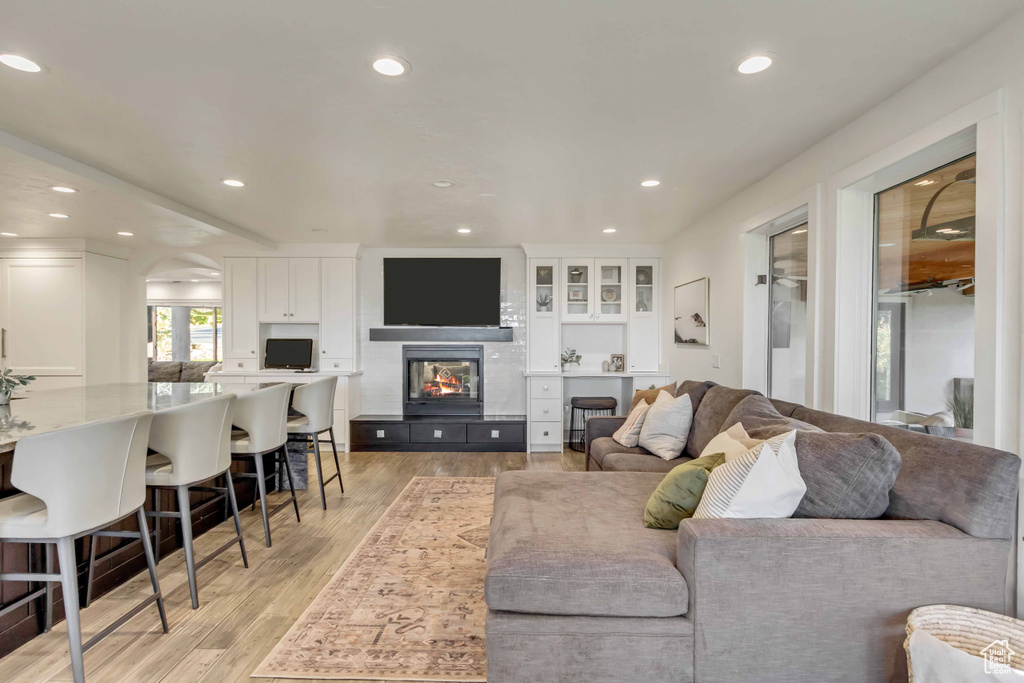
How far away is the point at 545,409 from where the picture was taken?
5.98 m

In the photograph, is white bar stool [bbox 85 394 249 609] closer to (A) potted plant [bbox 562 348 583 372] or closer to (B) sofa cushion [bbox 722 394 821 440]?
(B) sofa cushion [bbox 722 394 821 440]

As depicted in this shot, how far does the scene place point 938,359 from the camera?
229 cm

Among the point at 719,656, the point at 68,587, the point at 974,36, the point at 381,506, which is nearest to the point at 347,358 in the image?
the point at 381,506

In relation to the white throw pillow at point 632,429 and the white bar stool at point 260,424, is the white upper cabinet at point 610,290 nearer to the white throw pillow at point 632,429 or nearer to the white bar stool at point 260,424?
the white throw pillow at point 632,429

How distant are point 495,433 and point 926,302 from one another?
4.33 m

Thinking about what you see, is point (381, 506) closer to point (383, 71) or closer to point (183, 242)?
point (383, 71)

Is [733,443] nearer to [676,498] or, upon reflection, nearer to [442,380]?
[676,498]

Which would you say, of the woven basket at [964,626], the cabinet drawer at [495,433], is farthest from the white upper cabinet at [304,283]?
the woven basket at [964,626]

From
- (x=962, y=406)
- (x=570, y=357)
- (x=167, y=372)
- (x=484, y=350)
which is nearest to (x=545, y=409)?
(x=570, y=357)

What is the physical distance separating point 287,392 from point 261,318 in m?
3.12

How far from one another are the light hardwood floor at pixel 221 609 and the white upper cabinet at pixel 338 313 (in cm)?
220

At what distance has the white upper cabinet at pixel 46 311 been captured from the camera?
5.60m

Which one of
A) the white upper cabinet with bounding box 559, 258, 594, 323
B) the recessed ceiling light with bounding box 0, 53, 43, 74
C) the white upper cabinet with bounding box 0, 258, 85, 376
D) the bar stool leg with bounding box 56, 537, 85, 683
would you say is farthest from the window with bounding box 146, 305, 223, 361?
the bar stool leg with bounding box 56, 537, 85, 683

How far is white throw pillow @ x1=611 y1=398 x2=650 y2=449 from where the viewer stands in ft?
12.4
